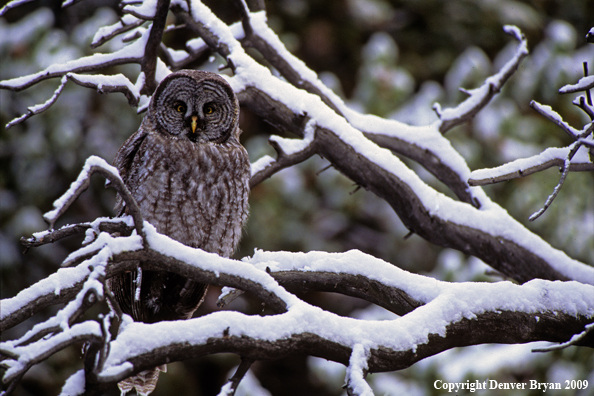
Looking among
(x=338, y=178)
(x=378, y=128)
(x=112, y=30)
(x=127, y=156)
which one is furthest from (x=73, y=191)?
(x=338, y=178)

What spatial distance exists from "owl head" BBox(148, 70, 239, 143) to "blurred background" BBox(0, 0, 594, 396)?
2020 millimetres

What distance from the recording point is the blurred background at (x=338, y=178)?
19.8 ft

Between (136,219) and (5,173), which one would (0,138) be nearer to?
(5,173)

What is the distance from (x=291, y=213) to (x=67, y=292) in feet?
19.7

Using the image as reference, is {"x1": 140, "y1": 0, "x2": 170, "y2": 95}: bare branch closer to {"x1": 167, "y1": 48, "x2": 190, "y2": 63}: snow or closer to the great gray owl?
the great gray owl

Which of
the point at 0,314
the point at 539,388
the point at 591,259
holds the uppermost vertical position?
the point at 591,259

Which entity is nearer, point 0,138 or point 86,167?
point 86,167

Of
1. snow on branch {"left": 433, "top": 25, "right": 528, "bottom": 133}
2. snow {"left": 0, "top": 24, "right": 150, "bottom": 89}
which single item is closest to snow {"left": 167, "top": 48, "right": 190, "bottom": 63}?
snow {"left": 0, "top": 24, "right": 150, "bottom": 89}

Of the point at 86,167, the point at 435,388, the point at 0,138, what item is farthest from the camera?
the point at 0,138

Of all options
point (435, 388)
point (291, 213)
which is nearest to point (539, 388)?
point (435, 388)

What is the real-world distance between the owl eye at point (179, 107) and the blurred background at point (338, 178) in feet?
7.07

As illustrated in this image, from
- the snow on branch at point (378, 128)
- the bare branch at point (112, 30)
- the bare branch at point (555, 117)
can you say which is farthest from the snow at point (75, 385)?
the snow on branch at point (378, 128)

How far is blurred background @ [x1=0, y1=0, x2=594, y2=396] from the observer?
6.03 metres

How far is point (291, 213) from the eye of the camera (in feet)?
25.5
